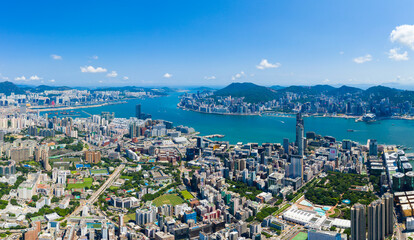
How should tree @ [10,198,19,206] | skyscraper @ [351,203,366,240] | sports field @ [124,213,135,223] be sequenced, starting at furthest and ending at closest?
tree @ [10,198,19,206], sports field @ [124,213,135,223], skyscraper @ [351,203,366,240]

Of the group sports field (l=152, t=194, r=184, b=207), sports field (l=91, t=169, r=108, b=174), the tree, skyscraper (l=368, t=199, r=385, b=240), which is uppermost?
skyscraper (l=368, t=199, r=385, b=240)

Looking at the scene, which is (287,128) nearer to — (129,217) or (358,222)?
(129,217)

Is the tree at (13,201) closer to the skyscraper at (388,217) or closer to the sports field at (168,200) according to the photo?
the sports field at (168,200)

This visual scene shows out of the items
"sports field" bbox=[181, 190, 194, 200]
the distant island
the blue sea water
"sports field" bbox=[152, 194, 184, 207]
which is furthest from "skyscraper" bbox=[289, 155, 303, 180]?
the distant island

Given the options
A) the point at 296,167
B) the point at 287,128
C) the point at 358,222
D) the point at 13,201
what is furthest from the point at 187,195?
the point at 287,128

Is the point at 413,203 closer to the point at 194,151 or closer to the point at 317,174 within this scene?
the point at 317,174

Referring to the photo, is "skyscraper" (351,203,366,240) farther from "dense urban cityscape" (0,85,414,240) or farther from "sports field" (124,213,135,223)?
"sports field" (124,213,135,223)
